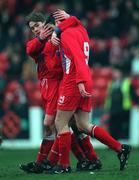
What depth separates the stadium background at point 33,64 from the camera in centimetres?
1973

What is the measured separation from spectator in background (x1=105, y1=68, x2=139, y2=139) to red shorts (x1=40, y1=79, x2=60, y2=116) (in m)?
7.73

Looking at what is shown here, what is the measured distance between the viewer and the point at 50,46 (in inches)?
436

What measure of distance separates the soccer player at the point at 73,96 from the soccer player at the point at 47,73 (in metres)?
0.24

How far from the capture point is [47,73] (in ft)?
36.8

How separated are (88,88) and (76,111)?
19.5 inches

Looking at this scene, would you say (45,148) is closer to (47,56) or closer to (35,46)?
(47,56)

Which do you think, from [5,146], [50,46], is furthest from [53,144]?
[5,146]

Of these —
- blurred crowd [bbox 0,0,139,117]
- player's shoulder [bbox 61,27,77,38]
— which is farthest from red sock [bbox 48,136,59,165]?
blurred crowd [bbox 0,0,139,117]

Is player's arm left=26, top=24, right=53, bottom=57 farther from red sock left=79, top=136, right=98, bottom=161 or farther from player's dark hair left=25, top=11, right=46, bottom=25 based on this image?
red sock left=79, top=136, right=98, bottom=161

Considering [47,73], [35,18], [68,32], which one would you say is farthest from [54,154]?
[35,18]

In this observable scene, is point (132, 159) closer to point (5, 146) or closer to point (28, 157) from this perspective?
point (28, 157)

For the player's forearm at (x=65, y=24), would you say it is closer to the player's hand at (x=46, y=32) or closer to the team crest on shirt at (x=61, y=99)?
the player's hand at (x=46, y=32)

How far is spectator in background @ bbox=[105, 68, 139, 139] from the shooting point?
1892cm

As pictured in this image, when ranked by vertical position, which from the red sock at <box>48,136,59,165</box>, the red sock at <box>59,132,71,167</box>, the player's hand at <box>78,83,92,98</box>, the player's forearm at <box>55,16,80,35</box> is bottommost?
the red sock at <box>48,136,59,165</box>
